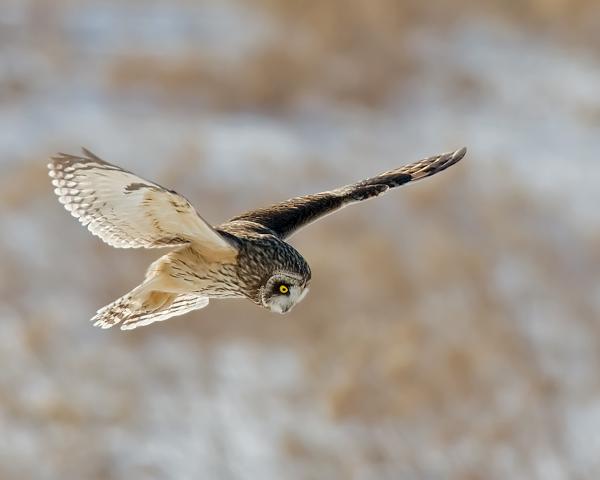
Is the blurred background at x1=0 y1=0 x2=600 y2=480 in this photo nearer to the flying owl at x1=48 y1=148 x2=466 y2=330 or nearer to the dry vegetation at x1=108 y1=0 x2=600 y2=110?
the dry vegetation at x1=108 y1=0 x2=600 y2=110

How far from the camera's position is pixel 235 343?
1198cm

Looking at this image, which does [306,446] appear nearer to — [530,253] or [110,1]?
[530,253]

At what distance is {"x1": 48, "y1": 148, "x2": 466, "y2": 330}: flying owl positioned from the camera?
13.6ft

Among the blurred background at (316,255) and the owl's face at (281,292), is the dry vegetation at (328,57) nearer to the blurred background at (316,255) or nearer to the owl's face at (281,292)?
the blurred background at (316,255)

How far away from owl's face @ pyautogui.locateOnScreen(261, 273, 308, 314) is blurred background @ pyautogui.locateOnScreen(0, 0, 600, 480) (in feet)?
19.9

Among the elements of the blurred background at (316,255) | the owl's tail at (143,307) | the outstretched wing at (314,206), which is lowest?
the owl's tail at (143,307)

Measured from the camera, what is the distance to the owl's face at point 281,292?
171 inches

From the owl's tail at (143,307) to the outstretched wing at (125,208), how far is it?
29cm

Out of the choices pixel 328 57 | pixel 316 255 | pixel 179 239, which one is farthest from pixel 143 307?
pixel 328 57

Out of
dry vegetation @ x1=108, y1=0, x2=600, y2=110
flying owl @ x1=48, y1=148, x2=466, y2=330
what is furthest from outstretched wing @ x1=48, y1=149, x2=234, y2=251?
dry vegetation @ x1=108, y1=0, x2=600, y2=110

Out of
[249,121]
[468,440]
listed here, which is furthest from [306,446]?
[249,121]

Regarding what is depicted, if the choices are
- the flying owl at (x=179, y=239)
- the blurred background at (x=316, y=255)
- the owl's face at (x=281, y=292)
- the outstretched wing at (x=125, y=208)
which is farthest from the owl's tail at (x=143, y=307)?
the blurred background at (x=316, y=255)

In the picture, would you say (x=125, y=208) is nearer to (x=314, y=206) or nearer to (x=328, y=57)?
(x=314, y=206)

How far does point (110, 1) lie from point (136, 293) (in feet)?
40.7
